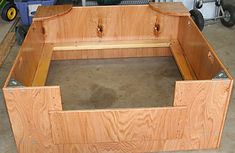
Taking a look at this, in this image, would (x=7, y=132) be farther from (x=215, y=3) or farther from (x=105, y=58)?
(x=215, y=3)

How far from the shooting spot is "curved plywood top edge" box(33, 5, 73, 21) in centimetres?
239

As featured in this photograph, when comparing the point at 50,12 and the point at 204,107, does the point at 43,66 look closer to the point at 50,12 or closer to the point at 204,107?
the point at 50,12

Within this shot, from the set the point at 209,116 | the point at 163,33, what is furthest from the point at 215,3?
the point at 209,116

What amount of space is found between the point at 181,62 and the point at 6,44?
1.57 metres

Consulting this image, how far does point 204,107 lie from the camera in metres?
1.62

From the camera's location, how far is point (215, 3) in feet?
10.2

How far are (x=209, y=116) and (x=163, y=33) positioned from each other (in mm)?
1120

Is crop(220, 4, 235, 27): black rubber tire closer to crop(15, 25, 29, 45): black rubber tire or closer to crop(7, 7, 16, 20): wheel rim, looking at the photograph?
crop(15, 25, 29, 45): black rubber tire

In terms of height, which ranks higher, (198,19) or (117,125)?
(198,19)

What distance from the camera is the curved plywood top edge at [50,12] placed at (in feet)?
7.85

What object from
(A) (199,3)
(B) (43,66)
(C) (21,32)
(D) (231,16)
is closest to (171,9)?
(A) (199,3)

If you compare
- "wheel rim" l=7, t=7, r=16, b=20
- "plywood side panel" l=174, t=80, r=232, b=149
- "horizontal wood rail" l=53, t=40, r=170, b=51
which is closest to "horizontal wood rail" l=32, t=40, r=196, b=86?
"horizontal wood rail" l=53, t=40, r=170, b=51

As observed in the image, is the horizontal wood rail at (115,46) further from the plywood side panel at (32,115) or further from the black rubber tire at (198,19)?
the plywood side panel at (32,115)

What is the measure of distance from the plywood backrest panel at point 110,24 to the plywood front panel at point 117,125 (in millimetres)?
1109
